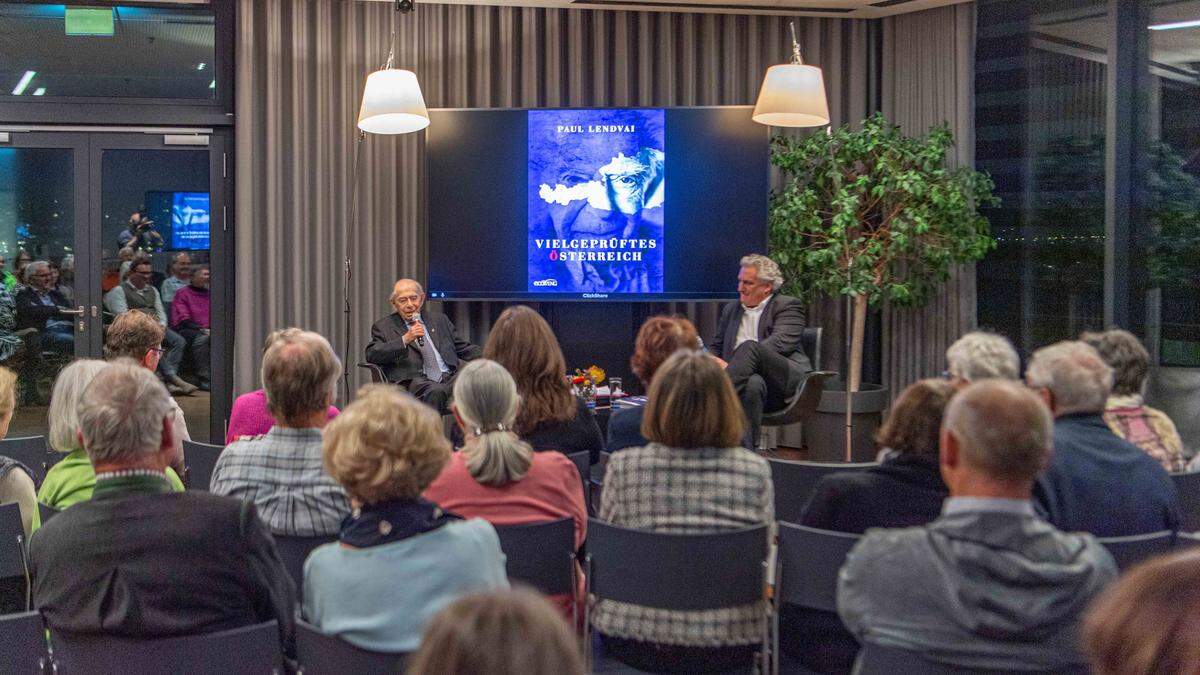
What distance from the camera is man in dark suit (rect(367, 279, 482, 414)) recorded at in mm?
6492

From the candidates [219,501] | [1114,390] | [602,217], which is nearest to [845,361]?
[602,217]

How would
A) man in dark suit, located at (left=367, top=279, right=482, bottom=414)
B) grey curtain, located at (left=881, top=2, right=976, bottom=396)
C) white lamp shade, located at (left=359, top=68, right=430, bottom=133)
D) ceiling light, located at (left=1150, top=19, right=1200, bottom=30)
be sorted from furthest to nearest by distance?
1. grey curtain, located at (left=881, top=2, right=976, bottom=396)
2. man in dark suit, located at (left=367, top=279, right=482, bottom=414)
3. ceiling light, located at (left=1150, top=19, right=1200, bottom=30)
4. white lamp shade, located at (left=359, top=68, right=430, bottom=133)

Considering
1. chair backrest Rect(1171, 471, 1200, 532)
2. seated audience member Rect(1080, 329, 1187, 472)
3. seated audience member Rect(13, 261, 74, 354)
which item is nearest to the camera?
chair backrest Rect(1171, 471, 1200, 532)

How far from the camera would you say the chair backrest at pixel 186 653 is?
2092 mm

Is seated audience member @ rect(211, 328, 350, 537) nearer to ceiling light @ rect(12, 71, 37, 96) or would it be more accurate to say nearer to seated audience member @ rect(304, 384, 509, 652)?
seated audience member @ rect(304, 384, 509, 652)

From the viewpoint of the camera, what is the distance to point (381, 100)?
5.82 metres

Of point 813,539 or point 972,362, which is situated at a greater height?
point 972,362

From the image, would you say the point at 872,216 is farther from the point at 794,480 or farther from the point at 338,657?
the point at 338,657

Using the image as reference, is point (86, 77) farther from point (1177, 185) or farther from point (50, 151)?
point (1177, 185)

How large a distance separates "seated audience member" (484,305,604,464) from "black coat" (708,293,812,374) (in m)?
2.41

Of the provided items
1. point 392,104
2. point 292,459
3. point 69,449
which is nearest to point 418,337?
point 392,104

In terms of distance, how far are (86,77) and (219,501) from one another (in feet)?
19.7

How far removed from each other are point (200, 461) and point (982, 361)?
260 cm

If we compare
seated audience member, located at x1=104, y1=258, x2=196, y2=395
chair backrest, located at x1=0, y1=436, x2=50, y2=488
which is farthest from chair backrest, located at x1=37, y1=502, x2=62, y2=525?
seated audience member, located at x1=104, y1=258, x2=196, y2=395
